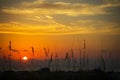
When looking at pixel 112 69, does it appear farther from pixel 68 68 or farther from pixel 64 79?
pixel 64 79

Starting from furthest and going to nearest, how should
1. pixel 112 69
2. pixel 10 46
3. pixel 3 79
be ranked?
pixel 112 69
pixel 10 46
pixel 3 79

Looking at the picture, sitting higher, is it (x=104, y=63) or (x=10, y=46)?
(x=10, y=46)

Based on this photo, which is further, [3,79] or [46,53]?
[46,53]

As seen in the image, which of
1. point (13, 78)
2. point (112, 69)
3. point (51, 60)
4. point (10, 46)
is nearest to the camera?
point (13, 78)

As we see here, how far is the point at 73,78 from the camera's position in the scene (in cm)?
2864

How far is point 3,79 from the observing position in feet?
84.4

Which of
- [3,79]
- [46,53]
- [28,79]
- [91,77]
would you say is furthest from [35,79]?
[46,53]

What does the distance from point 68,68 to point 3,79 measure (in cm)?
1925

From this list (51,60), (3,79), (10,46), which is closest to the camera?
(3,79)

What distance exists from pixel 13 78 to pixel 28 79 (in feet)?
5.15

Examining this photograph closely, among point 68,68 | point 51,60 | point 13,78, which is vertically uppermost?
point 13,78

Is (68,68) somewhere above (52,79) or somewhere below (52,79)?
below

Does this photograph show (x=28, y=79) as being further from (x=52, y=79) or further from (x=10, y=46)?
(x=10, y=46)

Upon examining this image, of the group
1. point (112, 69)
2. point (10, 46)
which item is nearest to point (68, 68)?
point (112, 69)
